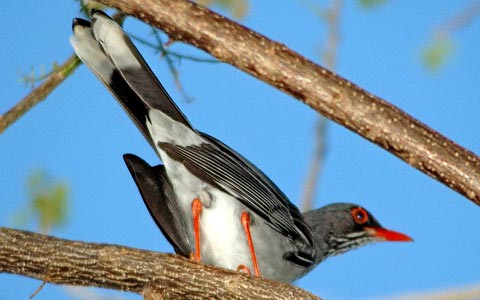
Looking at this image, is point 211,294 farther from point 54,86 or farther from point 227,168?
point 54,86

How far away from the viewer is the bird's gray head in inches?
247

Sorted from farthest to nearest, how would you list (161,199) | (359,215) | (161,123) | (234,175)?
(359,215) < (161,199) < (234,175) < (161,123)

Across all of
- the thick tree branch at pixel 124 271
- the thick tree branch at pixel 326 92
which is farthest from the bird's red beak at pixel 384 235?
the thick tree branch at pixel 124 271

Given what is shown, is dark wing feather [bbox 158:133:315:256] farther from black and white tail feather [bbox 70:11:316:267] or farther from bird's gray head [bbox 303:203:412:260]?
bird's gray head [bbox 303:203:412:260]

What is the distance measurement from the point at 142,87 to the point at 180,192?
0.89 metres

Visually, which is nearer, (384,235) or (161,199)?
(161,199)

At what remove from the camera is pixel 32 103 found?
480 centimetres

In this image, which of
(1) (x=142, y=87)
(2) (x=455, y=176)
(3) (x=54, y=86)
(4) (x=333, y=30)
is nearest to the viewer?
(2) (x=455, y=176)

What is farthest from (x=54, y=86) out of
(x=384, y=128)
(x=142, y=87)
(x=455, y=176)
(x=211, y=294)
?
(x=455, y=176)

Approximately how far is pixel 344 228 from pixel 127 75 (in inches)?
105

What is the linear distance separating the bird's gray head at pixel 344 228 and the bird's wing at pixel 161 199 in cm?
140

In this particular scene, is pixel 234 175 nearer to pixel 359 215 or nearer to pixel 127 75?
pixel 127 75

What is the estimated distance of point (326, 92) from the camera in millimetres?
4125

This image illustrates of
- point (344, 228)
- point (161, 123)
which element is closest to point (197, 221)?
point (161, 123)
